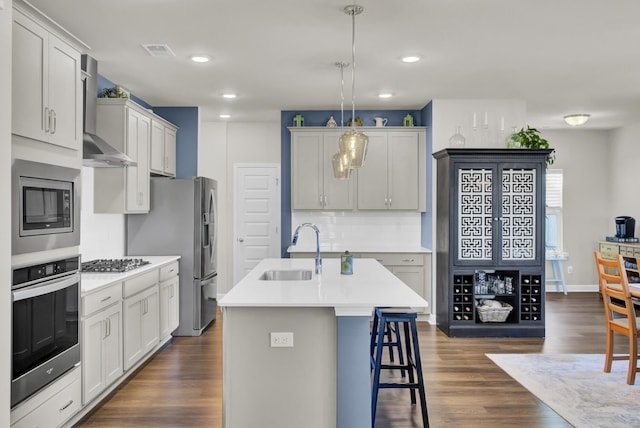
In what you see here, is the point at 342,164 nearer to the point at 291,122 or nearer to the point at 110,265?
the point at 110,265

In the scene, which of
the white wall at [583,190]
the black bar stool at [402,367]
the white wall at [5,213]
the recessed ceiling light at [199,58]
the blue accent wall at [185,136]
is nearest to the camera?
the white wall at [5,213]

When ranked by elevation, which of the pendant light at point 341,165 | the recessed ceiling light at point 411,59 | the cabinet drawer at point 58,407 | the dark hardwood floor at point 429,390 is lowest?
the dark hardwood floor at point 429,390

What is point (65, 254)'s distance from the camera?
113 inches

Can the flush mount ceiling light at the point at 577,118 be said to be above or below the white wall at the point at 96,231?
above

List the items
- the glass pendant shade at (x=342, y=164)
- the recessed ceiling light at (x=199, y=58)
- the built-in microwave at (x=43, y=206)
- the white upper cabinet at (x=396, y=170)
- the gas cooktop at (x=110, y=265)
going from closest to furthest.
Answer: the built-in microwave at (x=43, y=206), the glass pendant shade at (x=342, y=164), the gas cooktop at (x=110, y=265), the recessed ceiling light at (x=199, y=58), the white upper cabinet at (x=396, y=170)

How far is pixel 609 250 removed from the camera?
7430 mm

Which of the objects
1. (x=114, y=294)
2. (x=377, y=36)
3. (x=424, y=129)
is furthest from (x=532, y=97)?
(x=114, y=294)

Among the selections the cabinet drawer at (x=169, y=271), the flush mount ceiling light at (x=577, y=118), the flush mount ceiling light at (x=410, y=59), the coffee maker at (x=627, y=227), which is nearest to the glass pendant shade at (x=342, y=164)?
the flush mount ceiling light at (x=410, y=59)

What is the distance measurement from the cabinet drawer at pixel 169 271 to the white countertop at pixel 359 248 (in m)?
1.37

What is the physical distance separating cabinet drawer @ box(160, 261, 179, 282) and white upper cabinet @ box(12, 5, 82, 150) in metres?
2.02

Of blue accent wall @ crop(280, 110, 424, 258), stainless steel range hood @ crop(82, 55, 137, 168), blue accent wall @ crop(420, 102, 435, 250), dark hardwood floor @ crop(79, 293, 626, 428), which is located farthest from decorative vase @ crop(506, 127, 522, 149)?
stainless steel range hood @ crop(82, 55, 137, 168)

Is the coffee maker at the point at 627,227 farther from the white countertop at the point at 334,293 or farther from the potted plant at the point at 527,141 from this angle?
the white countertop at the point at 334,293

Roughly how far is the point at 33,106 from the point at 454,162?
4095 millimetres

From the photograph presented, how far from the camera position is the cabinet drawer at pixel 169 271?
478 centimetres
